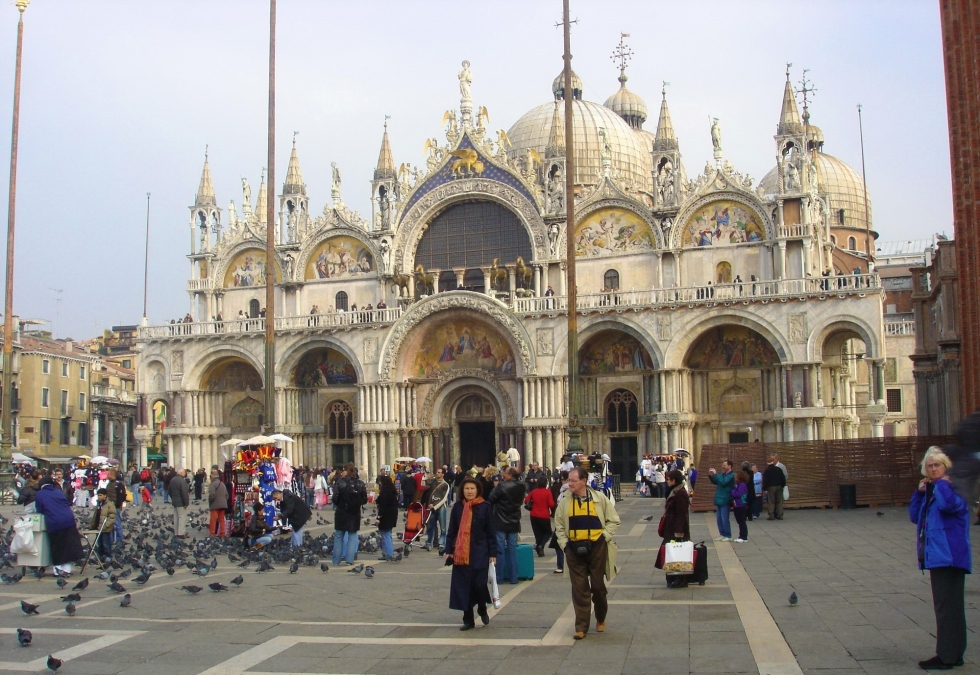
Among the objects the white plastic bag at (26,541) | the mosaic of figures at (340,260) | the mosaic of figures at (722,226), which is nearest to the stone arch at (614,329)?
the mosaic of figures at (722,226)

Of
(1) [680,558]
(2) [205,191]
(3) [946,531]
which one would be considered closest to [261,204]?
(2) [205,191]

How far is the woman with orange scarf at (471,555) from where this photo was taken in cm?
1195

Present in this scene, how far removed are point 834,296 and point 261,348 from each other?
2429cm

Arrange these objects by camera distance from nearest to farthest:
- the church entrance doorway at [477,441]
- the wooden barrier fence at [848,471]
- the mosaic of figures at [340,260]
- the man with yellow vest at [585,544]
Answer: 1. the man with yellow vest at [585,544]
2. the wooden barrier fence at [848,471]
3. the church entrance doorway at [477,441]
4. the mosaic of figures at [340,260]

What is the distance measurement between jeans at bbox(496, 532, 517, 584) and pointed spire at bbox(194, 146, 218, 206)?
40421mm

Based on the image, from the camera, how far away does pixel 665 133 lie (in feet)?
150

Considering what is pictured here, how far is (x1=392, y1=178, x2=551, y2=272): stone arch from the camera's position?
4609 cm

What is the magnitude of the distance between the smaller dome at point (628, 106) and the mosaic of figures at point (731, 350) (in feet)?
78.4

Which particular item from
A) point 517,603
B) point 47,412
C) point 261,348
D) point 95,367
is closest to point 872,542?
point 517,603

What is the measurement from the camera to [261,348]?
48.5 metres

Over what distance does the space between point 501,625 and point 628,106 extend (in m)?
54.6

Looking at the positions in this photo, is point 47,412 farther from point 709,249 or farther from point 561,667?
point 561,667

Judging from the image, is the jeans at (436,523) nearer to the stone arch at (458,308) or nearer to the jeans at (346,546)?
the jeans at (346,546)

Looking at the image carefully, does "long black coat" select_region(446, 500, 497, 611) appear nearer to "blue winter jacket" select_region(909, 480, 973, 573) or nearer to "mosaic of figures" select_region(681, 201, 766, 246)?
"blue winter jacket" select_region(909, 480, 973, 573)
